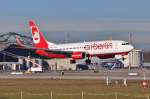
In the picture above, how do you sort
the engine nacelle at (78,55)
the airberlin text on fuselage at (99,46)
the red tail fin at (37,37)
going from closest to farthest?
the airberlin text on fuselage at (99,46) → the engine nacelle at (78,55) → the red tail fin at (37,37)

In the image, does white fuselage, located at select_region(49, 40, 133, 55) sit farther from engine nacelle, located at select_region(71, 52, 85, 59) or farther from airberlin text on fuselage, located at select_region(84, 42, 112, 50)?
engine nacelle, located at select_region(71, 52, 85, 59)

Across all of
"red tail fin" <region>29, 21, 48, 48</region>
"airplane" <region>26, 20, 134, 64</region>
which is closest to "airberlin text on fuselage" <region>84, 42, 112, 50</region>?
"airplane" <region>26, 20, 134, 64</region>

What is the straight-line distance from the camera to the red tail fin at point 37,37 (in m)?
141

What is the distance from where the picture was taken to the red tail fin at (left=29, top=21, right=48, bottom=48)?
14138cm

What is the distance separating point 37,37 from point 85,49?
21.6 m

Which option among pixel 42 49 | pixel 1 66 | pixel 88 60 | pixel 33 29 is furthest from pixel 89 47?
pixel 1 66

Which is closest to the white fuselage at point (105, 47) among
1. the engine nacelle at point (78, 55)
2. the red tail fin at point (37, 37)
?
the engine nacelle at point (78, 55)

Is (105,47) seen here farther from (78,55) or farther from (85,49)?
(78,55)

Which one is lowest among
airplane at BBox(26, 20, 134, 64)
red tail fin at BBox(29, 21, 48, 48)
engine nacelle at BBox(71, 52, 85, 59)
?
engine nacelle at BBox(71, 52, 85, 59)

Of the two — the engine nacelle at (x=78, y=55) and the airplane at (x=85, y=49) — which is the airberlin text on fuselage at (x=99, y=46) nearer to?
the airplane at (x=85, y=49)

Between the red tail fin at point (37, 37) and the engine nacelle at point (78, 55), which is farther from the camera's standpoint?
the red tail fin at point (37, 37)

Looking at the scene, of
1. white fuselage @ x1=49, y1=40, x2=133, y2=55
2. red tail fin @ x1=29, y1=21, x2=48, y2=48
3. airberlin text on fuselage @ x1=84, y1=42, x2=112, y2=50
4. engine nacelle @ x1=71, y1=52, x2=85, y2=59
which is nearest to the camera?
white fuselage @ x1=49, y1=40, x2=133, y2=55

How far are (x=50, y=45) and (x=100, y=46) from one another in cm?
1996

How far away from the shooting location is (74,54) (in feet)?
424
